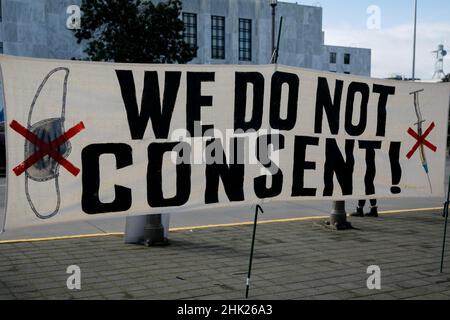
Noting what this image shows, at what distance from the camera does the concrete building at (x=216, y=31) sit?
42188 millimetres

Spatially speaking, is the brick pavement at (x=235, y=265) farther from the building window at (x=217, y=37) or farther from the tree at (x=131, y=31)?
the building window at (x=217, y=37)

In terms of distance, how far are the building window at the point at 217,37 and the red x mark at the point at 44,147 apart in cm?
4991

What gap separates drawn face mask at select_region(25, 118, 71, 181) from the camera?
4359 mm

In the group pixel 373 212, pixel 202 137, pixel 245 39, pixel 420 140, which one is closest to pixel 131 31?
pixel 373 212

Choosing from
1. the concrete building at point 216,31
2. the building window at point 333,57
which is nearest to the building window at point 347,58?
the building window at point 333,57

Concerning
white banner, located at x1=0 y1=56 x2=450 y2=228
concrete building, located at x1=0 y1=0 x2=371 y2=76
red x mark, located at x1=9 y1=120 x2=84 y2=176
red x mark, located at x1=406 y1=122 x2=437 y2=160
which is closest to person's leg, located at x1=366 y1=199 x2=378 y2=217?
white banner, located at x1=0 y1=56 x2=450 y2=228

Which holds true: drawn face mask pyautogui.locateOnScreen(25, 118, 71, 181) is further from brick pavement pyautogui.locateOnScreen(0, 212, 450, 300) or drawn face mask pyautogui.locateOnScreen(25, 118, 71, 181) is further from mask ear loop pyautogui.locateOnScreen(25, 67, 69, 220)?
brick pavement pyautogui.locateOnScreen(0, 212, 450, 300)

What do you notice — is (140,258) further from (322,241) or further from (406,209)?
(406,209)

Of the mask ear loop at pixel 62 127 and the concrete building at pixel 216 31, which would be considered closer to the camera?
the mask ear loop at pixel 62 127

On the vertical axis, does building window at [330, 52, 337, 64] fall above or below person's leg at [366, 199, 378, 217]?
above

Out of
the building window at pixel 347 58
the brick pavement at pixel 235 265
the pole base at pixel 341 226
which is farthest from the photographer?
the building window at pixel 347 58

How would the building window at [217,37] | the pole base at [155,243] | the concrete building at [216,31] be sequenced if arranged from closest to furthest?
the pole base at [155,243]
the concrete building at [216,31]
the building window at [217,37]

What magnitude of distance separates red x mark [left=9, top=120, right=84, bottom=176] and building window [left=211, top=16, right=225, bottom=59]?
4991 cm
